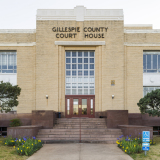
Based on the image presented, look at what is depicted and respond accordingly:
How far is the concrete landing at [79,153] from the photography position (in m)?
12.1

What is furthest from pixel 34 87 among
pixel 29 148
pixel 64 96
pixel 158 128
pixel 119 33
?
pixel 158 128

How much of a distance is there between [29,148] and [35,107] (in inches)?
455

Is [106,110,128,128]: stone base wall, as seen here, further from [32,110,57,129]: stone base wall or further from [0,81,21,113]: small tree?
[0,81,21,113]: small tree

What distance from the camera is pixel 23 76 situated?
24938mm

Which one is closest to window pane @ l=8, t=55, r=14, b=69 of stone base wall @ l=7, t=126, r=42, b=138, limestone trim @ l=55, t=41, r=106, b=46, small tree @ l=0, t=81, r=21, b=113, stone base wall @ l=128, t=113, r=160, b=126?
limestone trim @ l=55, t=41, r=106, b=46

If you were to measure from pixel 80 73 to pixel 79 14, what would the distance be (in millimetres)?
6310

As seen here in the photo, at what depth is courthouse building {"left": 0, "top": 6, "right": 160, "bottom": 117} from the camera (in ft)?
80.0

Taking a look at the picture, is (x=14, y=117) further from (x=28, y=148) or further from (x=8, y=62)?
(x=28, y=148)

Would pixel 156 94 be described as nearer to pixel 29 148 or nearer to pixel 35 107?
pixel 29 148

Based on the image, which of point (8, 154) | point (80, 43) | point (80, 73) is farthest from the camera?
point (80, 73)

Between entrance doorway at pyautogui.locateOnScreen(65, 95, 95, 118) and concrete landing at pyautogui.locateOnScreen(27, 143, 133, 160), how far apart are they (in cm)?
Answer: 991

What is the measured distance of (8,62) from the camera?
25.6 meters

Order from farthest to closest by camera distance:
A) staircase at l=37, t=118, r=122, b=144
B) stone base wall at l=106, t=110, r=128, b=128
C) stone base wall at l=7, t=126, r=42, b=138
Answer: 1. stone base wall at l=106, t=110, r=128, b=128
2. staircase at l=37, t=118, r=122, b=144
3. stone base wall at l=7, t=126, r=42, b=138

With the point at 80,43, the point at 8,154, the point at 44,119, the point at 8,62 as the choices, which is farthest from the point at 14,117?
the point at 8,154
